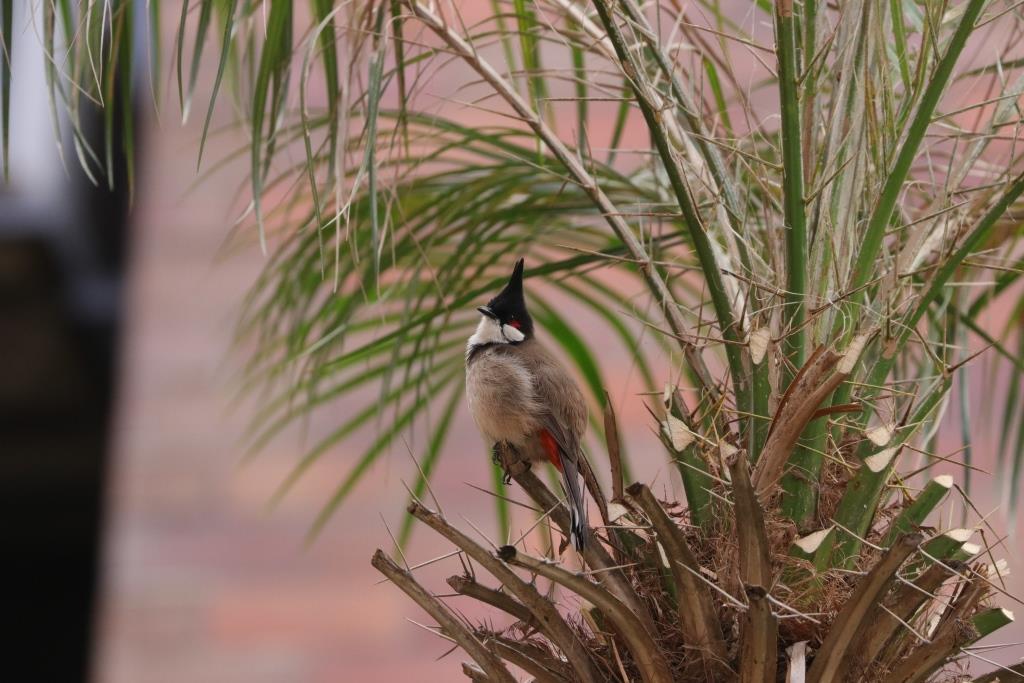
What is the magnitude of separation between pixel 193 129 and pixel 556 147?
6.09 ft

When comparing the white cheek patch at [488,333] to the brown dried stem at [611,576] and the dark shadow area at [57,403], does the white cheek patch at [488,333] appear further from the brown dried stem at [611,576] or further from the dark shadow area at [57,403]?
the dark shadow area at [57,403]

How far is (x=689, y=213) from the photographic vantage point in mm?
854

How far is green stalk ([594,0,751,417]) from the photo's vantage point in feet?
2.79

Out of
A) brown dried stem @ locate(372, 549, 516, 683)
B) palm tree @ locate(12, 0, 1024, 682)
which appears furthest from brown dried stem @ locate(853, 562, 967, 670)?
brown dried stem @ locate(372, 549, 516, 683)

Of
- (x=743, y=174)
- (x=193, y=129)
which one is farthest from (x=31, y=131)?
(x=743, y=174)

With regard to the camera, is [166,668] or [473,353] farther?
[166,668]

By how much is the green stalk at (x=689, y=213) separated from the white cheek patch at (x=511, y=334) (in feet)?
0.98

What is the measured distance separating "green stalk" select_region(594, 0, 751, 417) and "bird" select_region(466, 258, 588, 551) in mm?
176

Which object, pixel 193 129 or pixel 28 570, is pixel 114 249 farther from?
pixel 28 570

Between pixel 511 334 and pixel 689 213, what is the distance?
34 centimetres

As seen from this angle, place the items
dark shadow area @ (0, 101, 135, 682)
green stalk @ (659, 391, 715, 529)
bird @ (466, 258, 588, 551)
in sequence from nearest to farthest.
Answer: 1. green stalk @ (659, 391, 715, 529)
2. bird @ (466, 258, 588, 551)
3. dark shadow area @ (0, 101, 135, 682)

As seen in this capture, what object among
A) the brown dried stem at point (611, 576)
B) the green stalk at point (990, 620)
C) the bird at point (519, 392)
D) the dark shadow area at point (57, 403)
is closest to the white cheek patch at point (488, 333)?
the bird at point (519, 392)

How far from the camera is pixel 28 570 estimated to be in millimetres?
3230

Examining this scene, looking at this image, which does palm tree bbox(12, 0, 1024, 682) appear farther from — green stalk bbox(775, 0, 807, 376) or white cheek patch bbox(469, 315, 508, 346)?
white cheek patch bbox(469, 315, 508, 346)
